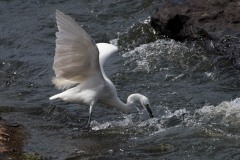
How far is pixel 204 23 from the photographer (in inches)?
452

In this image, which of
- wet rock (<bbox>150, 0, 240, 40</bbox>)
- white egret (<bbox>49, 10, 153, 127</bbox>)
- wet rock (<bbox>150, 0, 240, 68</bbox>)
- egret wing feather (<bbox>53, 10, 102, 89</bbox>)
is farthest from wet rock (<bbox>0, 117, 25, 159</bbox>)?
wet rock (<bbox>150, 0, 240, 40</bbox>)

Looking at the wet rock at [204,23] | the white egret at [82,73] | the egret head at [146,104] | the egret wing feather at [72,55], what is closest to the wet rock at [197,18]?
the wet rock at [204,23]

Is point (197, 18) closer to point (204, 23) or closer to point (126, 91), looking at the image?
point (204, 23)

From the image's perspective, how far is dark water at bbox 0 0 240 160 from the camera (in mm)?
7742

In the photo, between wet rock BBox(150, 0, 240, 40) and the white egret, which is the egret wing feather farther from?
wet rock BBox(150, 0, 240, 40)

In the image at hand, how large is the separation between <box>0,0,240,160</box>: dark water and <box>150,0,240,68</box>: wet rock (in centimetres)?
19

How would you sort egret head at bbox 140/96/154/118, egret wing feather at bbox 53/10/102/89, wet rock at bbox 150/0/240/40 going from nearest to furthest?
egret wing feather at bbox 53/10/102/89 → egret head at bbox 140/96/154/118 → wet rock at bbox 150/0/240/40

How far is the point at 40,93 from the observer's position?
33.8ft

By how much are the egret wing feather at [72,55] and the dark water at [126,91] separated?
0.59 metres

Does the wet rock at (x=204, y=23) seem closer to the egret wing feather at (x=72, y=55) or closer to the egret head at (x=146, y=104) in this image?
the egret head at (x=146, y=104)

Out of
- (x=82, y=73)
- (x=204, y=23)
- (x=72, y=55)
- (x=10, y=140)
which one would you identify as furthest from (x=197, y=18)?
(x=10, y=140)

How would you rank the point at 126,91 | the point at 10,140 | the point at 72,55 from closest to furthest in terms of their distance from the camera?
the point at 10,140 < the point at 72,55 < the point at 126,91

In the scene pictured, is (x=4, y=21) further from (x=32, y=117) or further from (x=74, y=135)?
(x=74, y=135)

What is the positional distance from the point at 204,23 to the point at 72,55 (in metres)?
3.64
